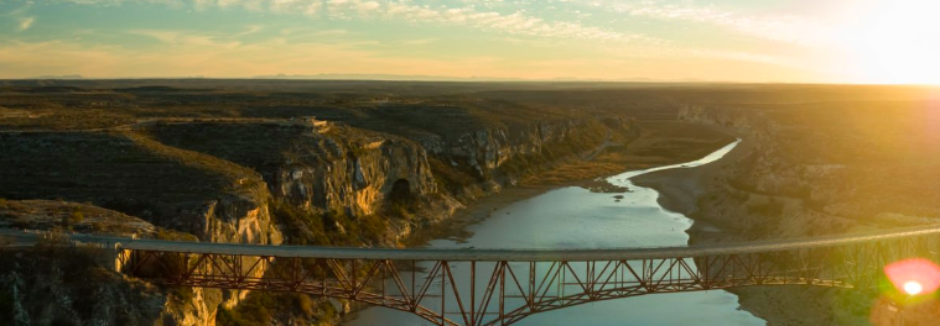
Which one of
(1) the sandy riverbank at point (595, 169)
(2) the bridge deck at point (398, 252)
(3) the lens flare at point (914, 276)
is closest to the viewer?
(2) the bridge deck at point (398, 252)

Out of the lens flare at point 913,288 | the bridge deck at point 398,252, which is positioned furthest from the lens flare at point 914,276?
the bridge deck at point 398,252

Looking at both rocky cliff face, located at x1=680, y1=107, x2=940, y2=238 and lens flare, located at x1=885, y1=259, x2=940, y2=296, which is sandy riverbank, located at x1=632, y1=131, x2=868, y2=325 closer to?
lens flare, located at x1=885, y1=259, x2=940, y2=296

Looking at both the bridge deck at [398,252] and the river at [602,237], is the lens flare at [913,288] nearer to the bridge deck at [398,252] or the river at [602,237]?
the river at [602,237]

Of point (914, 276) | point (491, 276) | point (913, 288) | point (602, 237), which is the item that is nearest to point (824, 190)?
point (602, 237)

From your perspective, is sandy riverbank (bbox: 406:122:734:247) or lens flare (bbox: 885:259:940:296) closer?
lens flare (bbox: 885:259:940:296)

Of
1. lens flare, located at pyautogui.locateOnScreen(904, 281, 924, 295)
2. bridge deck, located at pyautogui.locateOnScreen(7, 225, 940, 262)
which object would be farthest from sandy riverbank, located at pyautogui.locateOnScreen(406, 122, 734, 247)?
lens flare, located at pyautogui.locateOnScreen(904, 281, 924, 295)

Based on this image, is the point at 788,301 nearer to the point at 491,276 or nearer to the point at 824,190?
the point at 491,276
